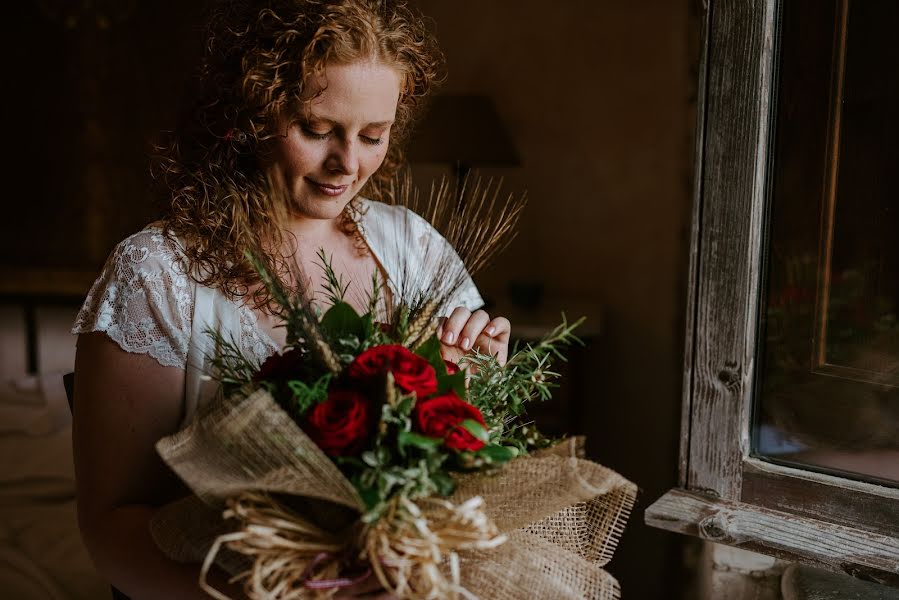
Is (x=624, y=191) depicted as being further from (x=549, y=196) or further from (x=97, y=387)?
(x=97, y=387)

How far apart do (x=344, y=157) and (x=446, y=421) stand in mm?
516

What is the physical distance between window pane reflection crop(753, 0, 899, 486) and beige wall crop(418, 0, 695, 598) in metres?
1.90

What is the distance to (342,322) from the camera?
3.29 ft

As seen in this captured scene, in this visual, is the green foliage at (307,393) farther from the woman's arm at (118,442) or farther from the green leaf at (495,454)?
the woman's arm at (118,442)

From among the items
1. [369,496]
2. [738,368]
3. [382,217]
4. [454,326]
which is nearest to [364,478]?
[369,496]

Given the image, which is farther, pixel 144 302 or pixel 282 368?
pixel 144 302

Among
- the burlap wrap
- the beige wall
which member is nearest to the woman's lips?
the burlap wrap

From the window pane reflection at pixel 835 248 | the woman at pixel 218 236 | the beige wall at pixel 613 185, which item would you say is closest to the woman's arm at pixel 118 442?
the woman at pixel 218 236

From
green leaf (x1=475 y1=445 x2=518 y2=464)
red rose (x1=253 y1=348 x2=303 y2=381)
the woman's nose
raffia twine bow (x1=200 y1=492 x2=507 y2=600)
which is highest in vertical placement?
the woman's nose

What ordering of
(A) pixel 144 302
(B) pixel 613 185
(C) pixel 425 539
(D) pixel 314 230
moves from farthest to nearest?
(B) pixel 613 185 < (D) pixel 314 230 < (A) pixel 144 302 < (C) pixel 425 539

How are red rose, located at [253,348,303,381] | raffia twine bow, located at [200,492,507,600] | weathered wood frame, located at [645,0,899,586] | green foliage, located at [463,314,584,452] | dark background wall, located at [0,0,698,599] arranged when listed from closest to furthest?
raffia twine bow, located at [200,492,507,600]
red rose, located at [253,348,303,381]
green foliage, located at [463,314,584,452]
weathered wood frame, located at [645,0,899,586]
dark background wall, located at [0,0,698,599]

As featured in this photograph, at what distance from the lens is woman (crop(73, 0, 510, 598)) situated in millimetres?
1183

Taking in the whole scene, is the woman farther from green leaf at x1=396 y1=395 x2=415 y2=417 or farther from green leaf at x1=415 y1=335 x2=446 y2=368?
green leaf at x1=396 y1=395 x2=415 y2=417

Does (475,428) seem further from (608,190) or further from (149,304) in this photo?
(608,190)
